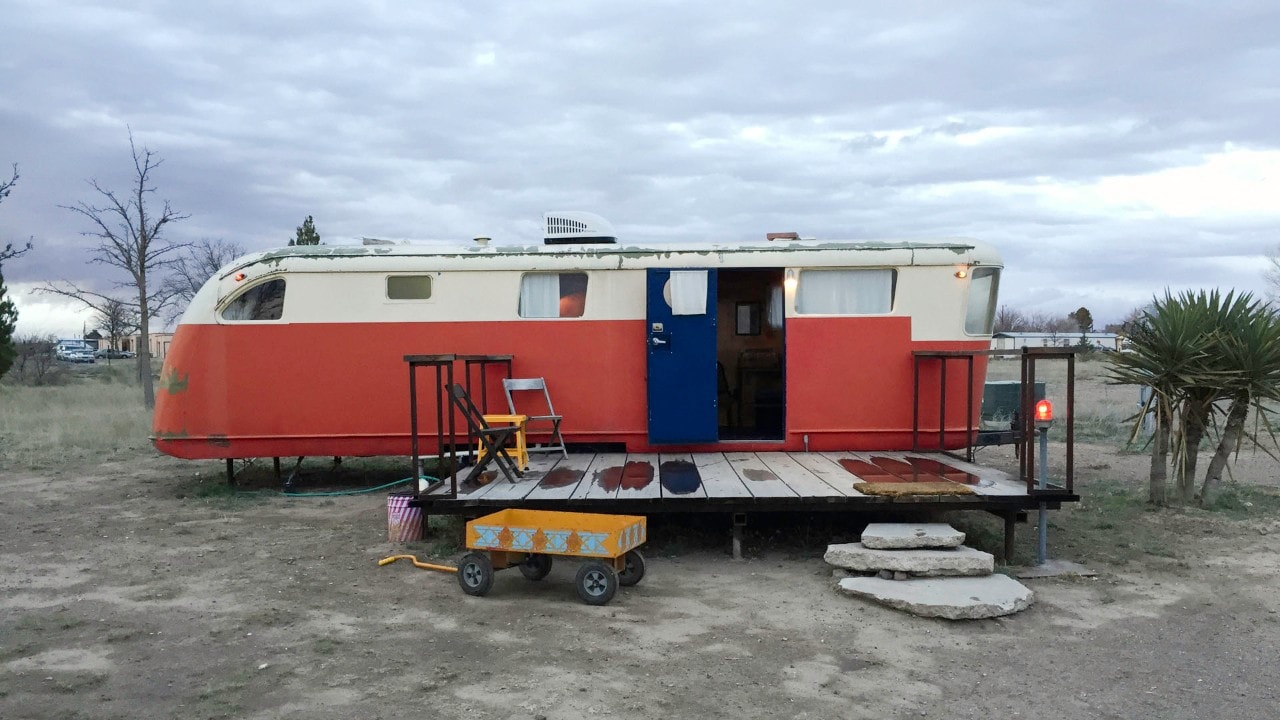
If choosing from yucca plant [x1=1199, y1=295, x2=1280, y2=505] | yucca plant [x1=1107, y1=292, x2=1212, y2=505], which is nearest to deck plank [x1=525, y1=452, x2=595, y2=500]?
yucca plant [x1=1107, y1=292, x2=1212, y2=505]

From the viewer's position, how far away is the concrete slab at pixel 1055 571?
21.4 ft

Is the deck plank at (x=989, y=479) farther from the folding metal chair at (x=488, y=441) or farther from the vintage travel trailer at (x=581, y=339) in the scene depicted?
the folding metal chair at (x=488, y=441)

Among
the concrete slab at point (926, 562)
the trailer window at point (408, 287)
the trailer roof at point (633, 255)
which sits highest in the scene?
the trailer roof at point (633, 255)

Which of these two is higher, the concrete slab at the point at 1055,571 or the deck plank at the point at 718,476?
the deck plank at the point at 718,476

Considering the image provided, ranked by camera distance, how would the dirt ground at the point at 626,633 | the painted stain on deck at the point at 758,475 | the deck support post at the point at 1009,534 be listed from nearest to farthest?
the dirt ground at the point at 626,633
the deck support post at the point at 1009,534
the painted stain on deck at the point at 758,475

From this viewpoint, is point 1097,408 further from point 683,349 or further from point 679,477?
point 679,477

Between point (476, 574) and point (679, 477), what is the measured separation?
2061 millimetres

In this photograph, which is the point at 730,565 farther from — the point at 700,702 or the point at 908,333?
the point at 908,333

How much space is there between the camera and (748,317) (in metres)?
11.7

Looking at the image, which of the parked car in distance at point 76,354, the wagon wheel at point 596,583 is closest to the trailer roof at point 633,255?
the wagon wheel at point 596,583

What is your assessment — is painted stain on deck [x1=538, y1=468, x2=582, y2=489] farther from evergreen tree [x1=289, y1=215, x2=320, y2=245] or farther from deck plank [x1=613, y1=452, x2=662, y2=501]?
evergreen tree [x1=289, y1=215, x2=320, y2=245]

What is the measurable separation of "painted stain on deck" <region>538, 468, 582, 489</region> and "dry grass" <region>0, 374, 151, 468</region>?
324 inches

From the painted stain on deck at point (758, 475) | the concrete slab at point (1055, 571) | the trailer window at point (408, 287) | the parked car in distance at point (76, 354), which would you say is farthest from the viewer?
the parked car in distance at point (76, 354)

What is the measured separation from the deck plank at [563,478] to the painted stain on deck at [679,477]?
2.24 feet
